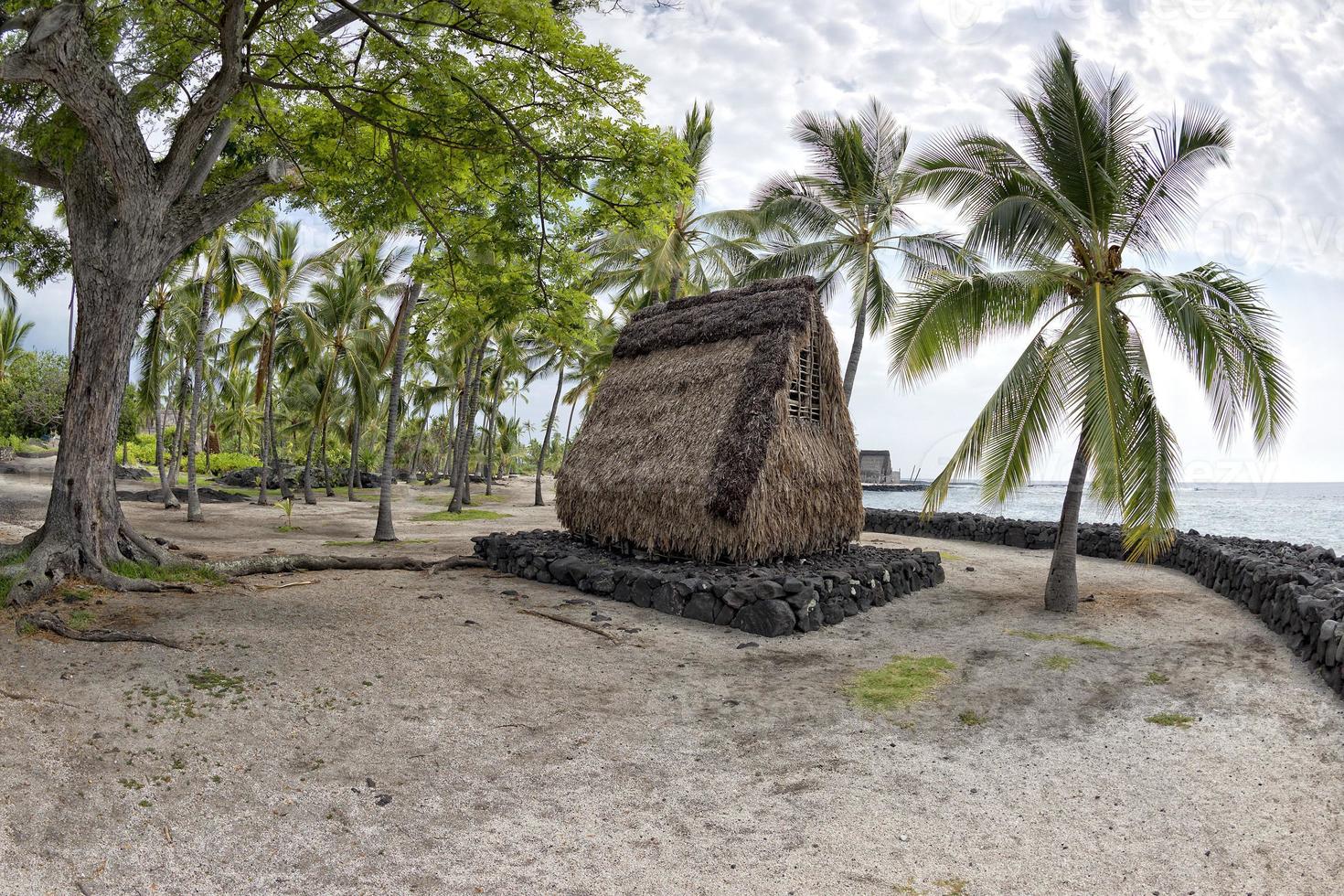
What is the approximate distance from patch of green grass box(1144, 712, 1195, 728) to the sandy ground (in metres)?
0.11

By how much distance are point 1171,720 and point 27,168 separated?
39.6ft

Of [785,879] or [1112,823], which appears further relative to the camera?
[1112,823]

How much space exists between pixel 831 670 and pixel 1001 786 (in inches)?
99.2

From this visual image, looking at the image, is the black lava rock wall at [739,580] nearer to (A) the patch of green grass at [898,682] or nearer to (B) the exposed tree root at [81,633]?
(A) the patch of green grass at [898,682]

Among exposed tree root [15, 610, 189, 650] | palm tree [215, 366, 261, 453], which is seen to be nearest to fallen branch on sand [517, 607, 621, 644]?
exposed tree root [15, 610, 189, 650]

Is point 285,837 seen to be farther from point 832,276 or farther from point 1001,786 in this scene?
point 832,276

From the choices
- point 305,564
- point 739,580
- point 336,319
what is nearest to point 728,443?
point 739,580

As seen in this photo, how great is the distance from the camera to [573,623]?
8406 millimetres

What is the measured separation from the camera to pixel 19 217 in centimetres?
1087

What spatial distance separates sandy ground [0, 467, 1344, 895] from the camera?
150 inches

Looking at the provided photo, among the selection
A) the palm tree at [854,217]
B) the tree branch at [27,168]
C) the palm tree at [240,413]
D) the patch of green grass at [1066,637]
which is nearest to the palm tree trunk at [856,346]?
the palm tree at [854,217]

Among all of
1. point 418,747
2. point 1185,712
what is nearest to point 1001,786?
point 1185,712

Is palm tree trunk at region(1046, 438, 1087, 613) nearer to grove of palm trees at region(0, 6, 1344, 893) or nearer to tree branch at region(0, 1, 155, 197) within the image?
grove of palm trees at region(0, 6, 1344, 893)

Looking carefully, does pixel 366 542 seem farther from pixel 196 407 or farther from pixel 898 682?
pixel 898 682
